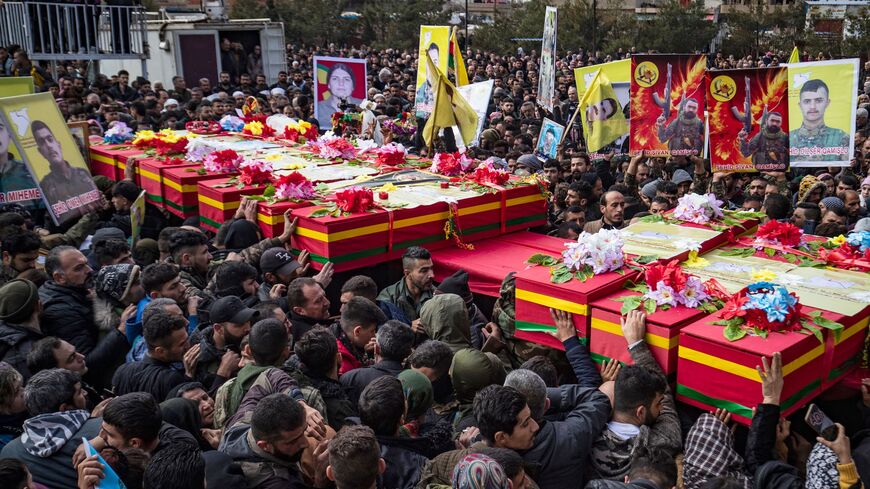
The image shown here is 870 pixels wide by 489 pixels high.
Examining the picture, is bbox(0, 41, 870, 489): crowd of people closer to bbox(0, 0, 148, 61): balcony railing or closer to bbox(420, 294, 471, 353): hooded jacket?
bbox(420, 294, 471, 353): hooded jacket

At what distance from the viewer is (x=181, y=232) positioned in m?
6.28

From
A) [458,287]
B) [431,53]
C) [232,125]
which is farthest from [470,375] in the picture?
[431,53]

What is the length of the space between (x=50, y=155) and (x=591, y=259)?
204 inches

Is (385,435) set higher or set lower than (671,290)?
lower

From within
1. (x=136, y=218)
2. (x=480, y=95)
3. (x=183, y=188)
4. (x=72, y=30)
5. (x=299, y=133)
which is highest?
(x=72, y=30)

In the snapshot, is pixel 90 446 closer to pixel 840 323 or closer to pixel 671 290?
pixel 671 290

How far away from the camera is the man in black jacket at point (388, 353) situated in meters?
4.32

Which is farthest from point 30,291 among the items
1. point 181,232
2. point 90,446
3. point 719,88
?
point 719,88

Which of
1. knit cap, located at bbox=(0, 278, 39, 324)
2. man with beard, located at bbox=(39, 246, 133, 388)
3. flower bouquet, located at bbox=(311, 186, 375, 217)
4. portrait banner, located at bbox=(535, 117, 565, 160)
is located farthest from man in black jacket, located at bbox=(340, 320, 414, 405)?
portrait banner, located at bbox=(535, 117, 565, 160)

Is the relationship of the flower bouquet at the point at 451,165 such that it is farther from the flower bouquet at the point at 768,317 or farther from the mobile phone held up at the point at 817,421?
the mobile phone held up at the point at 817,421

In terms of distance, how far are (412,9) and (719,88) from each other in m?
30.4

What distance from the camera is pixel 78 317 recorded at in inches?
205

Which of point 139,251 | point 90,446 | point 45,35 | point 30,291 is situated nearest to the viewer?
point 90,446

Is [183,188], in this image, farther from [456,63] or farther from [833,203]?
[833,203]
